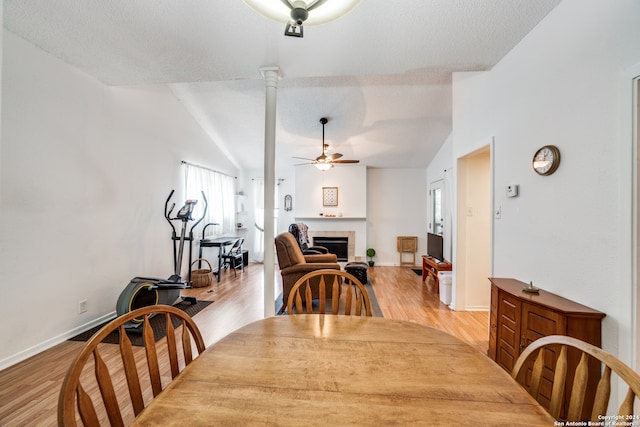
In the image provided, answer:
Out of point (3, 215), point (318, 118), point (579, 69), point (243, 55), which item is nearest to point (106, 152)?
point (3, 215)

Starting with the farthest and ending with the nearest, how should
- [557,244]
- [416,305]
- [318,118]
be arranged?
[318,118], [416,305], [557,244]

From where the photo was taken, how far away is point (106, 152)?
9.57 feet

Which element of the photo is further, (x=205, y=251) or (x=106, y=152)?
(x=205, y=251)

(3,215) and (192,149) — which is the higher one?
(192,149)

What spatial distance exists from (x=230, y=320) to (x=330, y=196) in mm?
3764

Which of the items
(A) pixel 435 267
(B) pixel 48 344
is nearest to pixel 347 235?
(A) pixel 435 267

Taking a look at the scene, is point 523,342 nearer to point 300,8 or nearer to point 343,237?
point 300,8

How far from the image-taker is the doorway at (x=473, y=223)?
3219 mm

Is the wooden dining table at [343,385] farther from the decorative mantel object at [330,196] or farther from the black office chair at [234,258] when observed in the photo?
the decorative mantel object at [330,196]

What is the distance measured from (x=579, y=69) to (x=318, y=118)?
314cm

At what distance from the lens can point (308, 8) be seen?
107 cm

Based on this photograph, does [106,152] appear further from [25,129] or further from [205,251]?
[205,251]

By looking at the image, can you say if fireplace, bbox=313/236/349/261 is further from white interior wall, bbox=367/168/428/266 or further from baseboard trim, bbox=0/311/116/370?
baseboard trim, bbox=0/311/116/370

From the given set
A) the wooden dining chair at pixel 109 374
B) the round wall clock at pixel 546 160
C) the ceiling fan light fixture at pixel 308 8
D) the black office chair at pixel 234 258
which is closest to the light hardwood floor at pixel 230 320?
the black office chair at pixel 234 258
